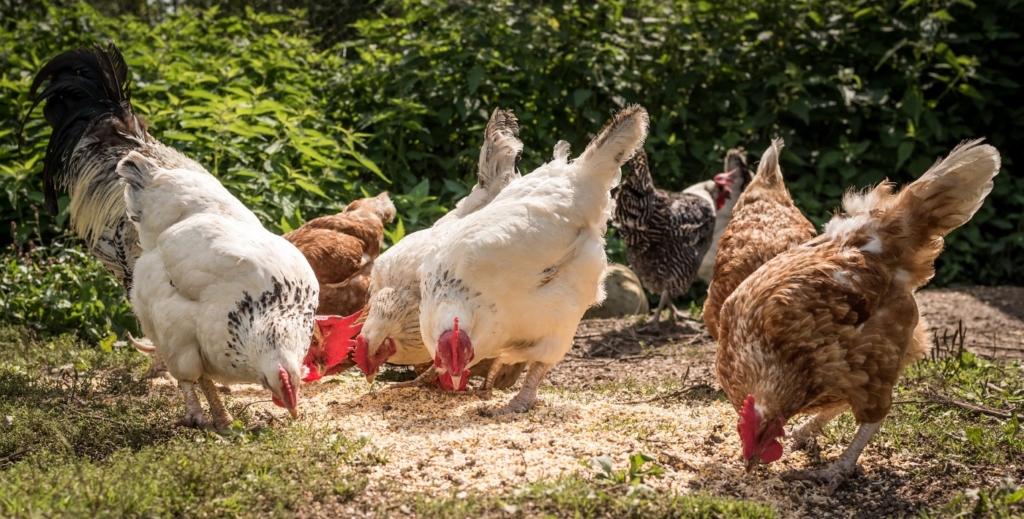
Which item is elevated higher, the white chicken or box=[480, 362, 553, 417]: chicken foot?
the white chicken

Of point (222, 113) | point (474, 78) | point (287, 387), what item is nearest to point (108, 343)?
point (222, 113)

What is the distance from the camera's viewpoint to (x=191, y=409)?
13.7 feet

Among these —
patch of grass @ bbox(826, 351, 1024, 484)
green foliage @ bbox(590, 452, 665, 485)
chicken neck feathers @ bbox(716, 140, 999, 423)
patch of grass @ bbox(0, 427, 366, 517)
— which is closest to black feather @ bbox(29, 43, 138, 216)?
patch of grass @ bbox(0, 427, 366, 517)

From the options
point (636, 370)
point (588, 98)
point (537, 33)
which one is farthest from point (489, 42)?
point (636, 370)

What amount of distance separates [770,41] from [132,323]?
6781 millimetres

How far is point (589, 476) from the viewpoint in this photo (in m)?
3.44

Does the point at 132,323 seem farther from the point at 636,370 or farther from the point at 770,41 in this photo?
the point at 770,41

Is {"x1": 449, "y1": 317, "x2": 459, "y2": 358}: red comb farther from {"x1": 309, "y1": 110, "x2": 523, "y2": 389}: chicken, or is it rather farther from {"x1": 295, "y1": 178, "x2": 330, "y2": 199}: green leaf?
{"x1": 295, "y1": 178, "x2": 330, "y2": 199}: green leaf

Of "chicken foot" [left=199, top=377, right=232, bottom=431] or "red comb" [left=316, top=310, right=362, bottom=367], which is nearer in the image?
"chicken foot" [left=199, top=377, right=232, bottom=431]

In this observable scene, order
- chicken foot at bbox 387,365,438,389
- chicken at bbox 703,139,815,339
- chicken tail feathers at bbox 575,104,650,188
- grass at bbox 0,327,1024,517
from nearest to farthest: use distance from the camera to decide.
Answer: grass at bbox 0,327,1024,517 < chicken tail feathers at bbox 575,104,650,188 < chicken at bbox 703,139,815,339 < chicken foot at bbox 387,365,438,389

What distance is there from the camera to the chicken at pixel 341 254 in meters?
5.43

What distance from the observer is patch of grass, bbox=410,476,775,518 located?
309 cm

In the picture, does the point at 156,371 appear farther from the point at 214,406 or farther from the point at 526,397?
the point at 526,397

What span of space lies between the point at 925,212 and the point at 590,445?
1.80 m
